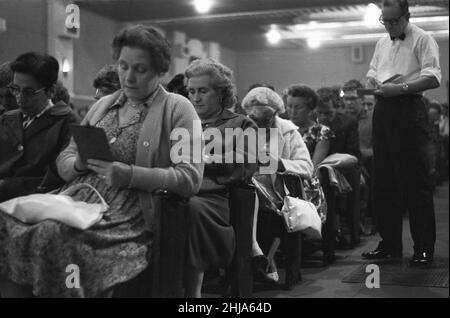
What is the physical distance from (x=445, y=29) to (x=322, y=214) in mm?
1164

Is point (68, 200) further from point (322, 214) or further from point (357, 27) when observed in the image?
point (322, 214)

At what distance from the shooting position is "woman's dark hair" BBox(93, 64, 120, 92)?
260 cm

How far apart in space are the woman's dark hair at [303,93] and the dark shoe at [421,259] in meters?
0.95

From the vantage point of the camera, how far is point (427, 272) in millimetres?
2564

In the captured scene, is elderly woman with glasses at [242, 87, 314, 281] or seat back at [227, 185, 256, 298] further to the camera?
elderly woman with glasses at [242, 87, 314, 281]

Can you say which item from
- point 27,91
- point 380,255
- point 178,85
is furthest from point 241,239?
point 178,85

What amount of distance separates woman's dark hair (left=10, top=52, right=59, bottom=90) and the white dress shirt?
1.06 meters

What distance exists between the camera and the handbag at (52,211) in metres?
1.66

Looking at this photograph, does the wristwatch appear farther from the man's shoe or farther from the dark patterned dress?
the dark patterned dress

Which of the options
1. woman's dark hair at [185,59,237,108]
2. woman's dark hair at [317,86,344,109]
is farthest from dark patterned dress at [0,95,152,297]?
woman's dark hair at [317,86,344,109]

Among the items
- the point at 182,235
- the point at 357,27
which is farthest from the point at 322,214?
the point at 182,235

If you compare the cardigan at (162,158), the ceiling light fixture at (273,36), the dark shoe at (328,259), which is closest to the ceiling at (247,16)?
the ceiling light fixture at (273,36)

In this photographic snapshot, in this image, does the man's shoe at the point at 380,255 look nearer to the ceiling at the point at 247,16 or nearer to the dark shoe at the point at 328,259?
the dark shoe at the point at 328,259

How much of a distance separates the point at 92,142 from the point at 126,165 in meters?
0.11
